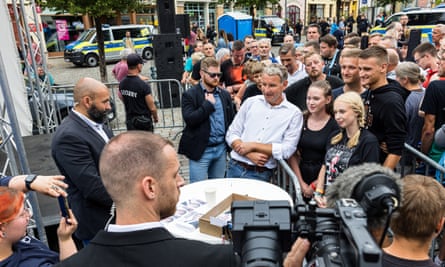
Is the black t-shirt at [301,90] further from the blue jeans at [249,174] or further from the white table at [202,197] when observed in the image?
the white table at [202,197]

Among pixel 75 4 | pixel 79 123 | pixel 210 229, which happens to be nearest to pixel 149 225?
pixel 210 229

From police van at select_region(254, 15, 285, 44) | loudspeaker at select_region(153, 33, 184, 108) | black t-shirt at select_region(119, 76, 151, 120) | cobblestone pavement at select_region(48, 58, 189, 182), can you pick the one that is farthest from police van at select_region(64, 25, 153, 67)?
black t-shirt at select_region(119, 76, 151, 120)

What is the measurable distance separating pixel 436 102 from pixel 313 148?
1.33m

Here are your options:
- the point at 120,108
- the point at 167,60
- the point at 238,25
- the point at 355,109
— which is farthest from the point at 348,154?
the point at 238,25

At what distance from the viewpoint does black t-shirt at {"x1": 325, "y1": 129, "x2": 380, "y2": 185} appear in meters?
2.75

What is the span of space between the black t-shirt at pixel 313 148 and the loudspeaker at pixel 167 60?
20.5 ft

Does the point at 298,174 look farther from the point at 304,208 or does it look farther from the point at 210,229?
the point at 304,208

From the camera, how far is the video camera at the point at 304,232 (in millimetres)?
968

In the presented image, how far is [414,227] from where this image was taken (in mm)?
1613

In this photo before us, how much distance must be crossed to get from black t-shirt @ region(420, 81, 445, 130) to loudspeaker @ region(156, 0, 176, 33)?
7421 mm

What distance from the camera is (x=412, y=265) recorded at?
1582mm

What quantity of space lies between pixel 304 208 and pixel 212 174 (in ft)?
10.1

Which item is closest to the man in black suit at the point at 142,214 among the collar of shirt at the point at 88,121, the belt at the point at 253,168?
the collar of shirt at the point at 88,121

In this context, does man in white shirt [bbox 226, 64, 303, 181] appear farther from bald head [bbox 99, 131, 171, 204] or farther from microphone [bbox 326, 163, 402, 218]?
bald head [bbox 99, 131, 171, 204]
